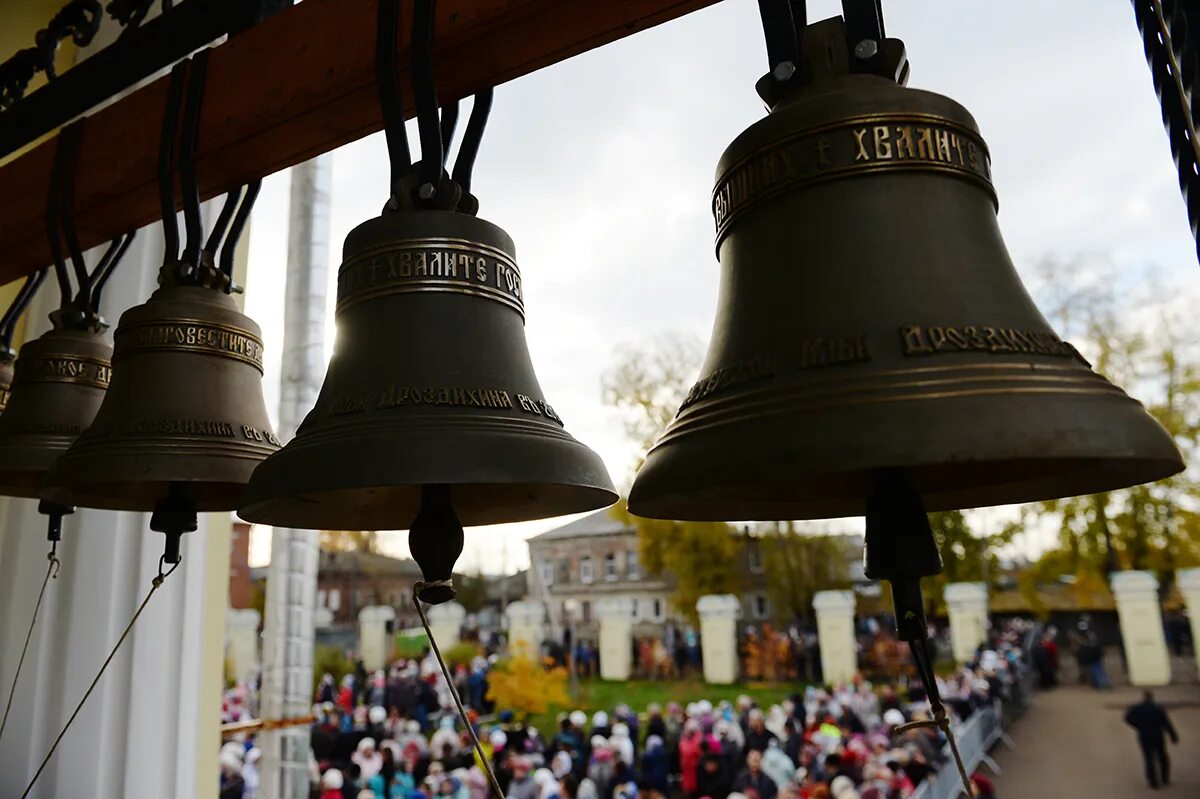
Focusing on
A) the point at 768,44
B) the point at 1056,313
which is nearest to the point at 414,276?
the point at 768,44

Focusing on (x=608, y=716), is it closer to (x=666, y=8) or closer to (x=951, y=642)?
(x=951, y=642)

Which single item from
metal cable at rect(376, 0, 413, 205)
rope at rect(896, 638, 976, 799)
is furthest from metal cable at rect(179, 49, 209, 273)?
rope at rect(896, 638, 976, 799)

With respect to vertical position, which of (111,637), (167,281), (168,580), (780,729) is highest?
(167,281)

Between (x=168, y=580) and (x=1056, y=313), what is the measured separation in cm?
314

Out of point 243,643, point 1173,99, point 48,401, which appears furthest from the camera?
point 243,643

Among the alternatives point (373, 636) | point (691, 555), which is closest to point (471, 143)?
point (691, 555)

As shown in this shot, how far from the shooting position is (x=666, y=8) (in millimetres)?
899

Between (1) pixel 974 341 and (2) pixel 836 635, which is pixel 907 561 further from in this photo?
(2) pixel 836 635

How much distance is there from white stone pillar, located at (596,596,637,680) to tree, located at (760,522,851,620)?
0.83 meters

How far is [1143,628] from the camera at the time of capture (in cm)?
319

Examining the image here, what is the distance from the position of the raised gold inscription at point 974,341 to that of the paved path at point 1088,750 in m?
3.26

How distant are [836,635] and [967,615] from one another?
0.77 metres

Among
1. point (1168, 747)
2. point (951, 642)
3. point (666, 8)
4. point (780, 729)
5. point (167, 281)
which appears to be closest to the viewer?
point (666, 8)

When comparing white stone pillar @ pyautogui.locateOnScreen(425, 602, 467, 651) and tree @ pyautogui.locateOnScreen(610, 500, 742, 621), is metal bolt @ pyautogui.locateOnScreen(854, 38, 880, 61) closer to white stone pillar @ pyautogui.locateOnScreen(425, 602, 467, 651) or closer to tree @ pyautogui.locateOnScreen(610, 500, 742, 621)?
tree @ pyautogui.locateOnScreen(610, 500, 742, 621)
